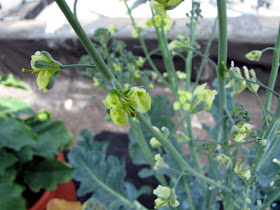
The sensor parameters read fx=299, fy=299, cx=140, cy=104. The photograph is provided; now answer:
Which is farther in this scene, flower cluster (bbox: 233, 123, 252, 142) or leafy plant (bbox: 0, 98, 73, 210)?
leafy plant (bbox: 0, 98, 73, 210)

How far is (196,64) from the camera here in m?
1.17

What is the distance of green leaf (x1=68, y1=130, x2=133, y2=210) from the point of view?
768 millimetres

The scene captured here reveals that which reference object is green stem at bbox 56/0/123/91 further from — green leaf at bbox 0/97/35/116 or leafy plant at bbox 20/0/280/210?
green leaf at bbox 0/97/35/116

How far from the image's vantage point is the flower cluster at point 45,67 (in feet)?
0.94

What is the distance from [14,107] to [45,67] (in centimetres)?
86

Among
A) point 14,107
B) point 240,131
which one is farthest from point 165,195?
point 14,107

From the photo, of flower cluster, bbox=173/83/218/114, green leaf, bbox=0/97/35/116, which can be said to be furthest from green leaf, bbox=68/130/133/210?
flower cluster, bbox=173/83/218/114

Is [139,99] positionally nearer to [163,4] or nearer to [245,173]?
[163,4]

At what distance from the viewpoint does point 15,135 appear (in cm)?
88

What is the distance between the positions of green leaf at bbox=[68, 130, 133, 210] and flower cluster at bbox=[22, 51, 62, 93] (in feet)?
1.69

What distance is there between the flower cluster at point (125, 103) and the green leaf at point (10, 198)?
2.15 ft

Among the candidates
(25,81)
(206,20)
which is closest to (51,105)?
(25,81)

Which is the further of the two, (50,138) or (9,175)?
(50,138)

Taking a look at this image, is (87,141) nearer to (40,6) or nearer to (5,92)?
(5,92)
